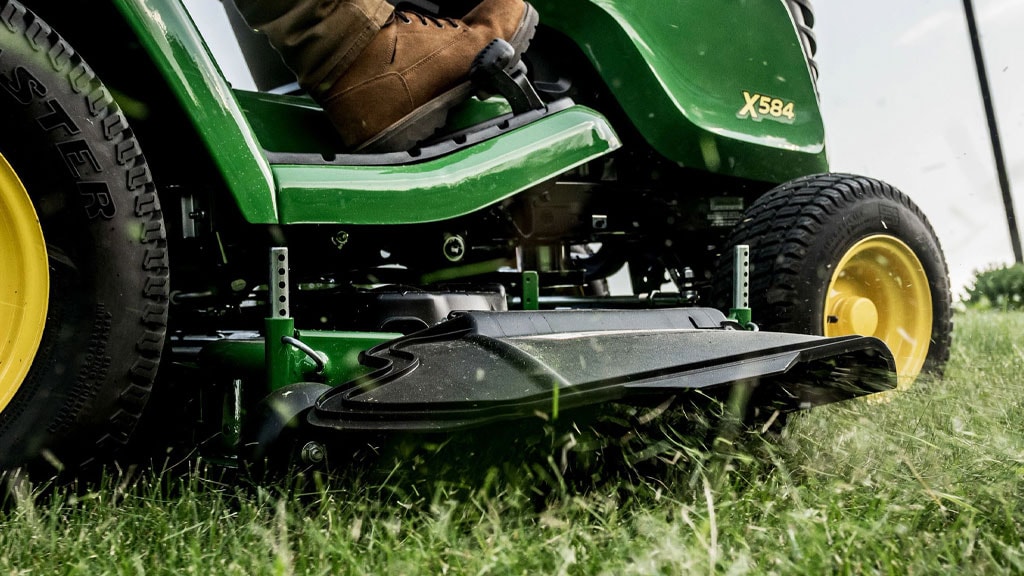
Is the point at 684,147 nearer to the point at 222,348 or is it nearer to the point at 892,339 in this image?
the point at 892,339

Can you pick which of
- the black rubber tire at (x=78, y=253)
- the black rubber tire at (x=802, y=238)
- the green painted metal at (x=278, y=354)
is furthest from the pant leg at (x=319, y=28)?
the black rubber tire at (x=802, y=238)

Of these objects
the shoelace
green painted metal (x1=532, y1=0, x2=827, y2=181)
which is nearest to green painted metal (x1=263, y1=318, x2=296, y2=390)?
the shoelace

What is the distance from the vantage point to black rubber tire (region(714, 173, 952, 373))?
214 centimetres

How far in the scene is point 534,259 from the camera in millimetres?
2453

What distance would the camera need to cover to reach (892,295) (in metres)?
2.49

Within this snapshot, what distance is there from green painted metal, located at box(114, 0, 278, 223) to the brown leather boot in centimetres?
28

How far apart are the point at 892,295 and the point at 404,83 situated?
150 centimetres

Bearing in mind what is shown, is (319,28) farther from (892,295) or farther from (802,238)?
(892,295)

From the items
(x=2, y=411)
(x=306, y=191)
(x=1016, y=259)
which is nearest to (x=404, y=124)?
(x=306, y=191)

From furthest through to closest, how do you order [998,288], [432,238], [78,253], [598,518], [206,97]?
[998,288] < [432,238] < [206,97] < [78,253] < [598,518]

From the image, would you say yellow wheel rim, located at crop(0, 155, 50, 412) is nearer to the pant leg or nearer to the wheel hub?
the pant leg

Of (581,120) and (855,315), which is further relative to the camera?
(855,315)

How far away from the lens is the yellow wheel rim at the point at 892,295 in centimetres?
234

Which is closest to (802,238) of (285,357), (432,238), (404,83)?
(432,238)
